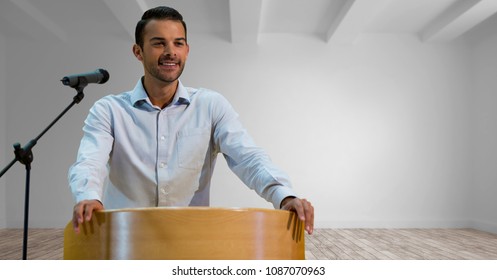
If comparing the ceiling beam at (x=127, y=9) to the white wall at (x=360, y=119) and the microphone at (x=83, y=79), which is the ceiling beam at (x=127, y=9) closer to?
the white wall at (x=360, y=119)

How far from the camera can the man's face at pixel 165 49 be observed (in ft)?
5.22

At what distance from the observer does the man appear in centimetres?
161

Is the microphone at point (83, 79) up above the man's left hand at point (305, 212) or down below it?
above

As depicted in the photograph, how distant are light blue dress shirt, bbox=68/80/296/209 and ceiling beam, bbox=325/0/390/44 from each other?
4482 mm

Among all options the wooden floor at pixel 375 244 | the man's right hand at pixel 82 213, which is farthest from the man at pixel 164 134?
the wooden floor at pixel 375 244

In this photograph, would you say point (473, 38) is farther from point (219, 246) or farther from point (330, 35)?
point (219, 246)

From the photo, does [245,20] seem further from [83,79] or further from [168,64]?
[168,64]

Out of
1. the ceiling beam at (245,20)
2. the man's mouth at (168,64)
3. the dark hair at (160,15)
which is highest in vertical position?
the ceiling beam at (245,20)

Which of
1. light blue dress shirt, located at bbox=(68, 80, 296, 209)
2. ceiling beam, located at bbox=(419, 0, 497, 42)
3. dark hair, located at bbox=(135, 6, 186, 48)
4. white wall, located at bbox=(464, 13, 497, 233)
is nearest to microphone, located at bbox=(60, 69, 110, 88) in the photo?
light blue dress shirt, located at bbox=(68, 80, 296, 209)

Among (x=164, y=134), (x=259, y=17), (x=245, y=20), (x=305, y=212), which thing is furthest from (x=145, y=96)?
(x=245, y=20)

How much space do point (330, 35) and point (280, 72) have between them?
0.90 meters

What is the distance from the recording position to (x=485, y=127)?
758 cm

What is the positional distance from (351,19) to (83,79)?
516cm

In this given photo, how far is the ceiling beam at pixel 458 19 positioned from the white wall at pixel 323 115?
1.10ft
